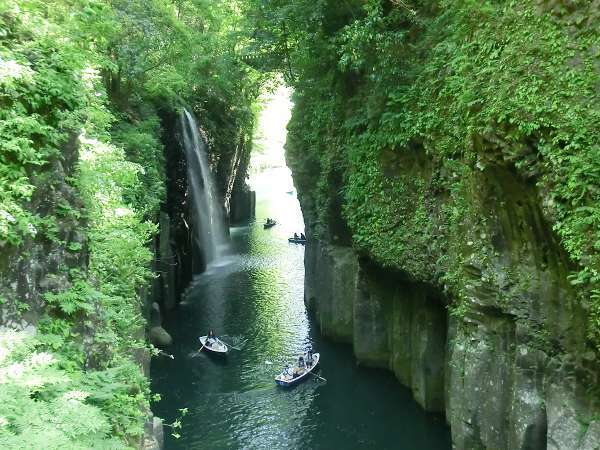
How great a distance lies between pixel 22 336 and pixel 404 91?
41.8ft

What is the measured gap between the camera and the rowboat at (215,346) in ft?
71.3

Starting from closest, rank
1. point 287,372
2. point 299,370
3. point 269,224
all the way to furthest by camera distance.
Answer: point 287,372 → point 299,370 → point 269,224

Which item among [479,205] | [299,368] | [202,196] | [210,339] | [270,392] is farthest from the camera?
[202,196]

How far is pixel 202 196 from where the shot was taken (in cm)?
3603

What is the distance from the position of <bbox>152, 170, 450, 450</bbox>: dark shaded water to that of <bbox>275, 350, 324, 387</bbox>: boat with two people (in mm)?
320

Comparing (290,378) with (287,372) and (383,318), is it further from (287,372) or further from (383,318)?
(383,318)

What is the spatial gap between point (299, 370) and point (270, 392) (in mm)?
1450

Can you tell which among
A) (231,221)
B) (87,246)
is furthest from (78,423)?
(231,221)

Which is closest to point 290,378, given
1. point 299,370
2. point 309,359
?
point 299,370

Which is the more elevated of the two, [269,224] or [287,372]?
[269,224]

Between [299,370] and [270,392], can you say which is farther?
[299,370]

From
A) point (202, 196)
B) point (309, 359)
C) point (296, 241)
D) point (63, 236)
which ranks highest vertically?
point (202, 196)

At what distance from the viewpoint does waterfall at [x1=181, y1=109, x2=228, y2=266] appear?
32719mm

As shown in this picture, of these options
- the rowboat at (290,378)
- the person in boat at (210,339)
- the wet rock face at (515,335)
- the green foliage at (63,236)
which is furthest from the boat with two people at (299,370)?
the green foliage at (63,236)
